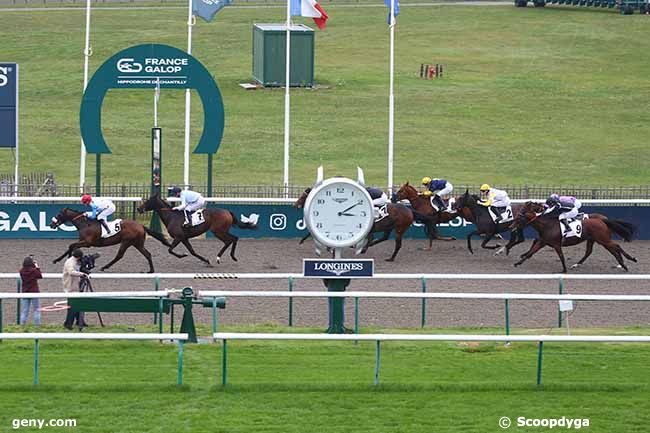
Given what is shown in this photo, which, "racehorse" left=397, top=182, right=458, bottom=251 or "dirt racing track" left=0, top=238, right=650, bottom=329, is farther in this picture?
"racehorse" left=397, top=182, right=458, bottom=251

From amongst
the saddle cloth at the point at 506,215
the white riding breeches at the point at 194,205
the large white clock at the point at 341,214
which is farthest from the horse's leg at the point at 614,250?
the large white clock at the point at 341,214

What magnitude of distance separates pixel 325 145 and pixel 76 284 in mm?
19498

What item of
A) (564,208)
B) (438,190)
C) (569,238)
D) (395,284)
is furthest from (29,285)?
(438,190)

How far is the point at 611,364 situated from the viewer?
50.7ft

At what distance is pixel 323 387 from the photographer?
47.3 ft

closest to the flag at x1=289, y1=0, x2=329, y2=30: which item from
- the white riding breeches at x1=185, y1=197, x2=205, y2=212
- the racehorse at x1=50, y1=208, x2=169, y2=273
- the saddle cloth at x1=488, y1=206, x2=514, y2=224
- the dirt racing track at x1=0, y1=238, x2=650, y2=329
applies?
the dirt racing track at x1=0, y1=238, x2=650, y2=329

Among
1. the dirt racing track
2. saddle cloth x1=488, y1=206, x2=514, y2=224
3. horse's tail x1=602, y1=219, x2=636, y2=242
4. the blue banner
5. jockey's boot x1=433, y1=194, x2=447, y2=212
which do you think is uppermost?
the blue banner

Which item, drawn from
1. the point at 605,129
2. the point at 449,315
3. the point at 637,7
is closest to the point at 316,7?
the point at 449,315

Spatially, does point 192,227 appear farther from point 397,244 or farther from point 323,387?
point 323,387

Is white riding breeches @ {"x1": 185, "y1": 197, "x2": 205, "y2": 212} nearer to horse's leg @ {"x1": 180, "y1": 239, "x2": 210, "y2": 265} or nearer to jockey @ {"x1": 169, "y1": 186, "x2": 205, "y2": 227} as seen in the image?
jockey @ {"x1": 169, "y1": 186, "x2": 205, "y2": 227}

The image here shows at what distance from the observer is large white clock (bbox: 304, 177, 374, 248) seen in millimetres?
16703

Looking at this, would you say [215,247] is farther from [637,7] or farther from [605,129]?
[637,7]

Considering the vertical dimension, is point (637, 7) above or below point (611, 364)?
above

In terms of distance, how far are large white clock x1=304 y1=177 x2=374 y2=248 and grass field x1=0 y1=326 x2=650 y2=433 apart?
4.35 feet
